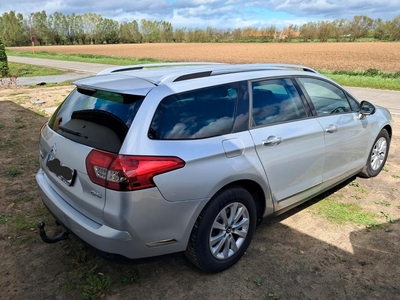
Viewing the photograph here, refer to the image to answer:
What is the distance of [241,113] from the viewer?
2693mm

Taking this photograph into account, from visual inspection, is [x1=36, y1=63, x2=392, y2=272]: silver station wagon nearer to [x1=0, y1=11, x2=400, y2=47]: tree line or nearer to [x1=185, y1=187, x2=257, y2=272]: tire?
[x1=185, y1=187, x2=257, y2=272]: tire

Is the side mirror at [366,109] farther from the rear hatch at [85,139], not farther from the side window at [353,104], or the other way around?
the rear hatch at [85,139]

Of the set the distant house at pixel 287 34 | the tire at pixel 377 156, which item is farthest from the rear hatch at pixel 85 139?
the distant house at pixel 287 34

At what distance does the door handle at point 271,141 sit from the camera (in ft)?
8.95

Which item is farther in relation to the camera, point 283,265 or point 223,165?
point 283,265

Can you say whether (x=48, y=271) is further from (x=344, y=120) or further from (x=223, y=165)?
(x=344, y=120)

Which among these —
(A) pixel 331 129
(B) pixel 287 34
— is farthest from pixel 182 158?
(B) pixel 287 34

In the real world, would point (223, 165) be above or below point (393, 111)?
above

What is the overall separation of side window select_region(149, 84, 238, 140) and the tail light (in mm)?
185

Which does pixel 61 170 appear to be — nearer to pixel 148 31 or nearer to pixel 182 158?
pixel 182 158

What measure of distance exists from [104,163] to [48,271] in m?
1.22

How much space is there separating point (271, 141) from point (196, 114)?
72 cm

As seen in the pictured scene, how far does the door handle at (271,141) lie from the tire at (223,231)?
0.43m

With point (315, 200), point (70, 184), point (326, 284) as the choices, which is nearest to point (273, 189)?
point (326, 284)
